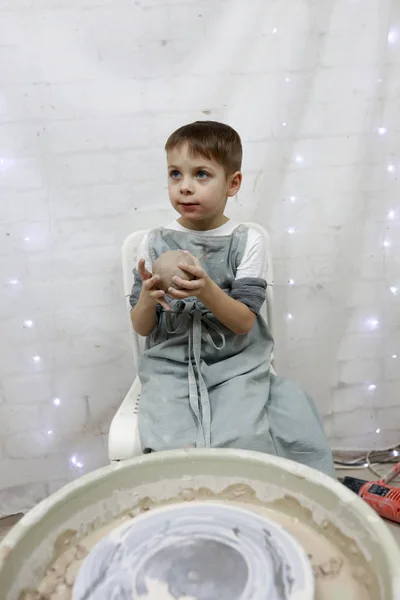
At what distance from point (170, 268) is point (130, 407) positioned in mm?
384

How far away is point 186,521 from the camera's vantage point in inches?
27.6

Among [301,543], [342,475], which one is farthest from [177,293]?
[342,475]

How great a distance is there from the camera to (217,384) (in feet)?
3.83

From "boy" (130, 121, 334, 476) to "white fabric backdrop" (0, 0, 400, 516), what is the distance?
0.27m

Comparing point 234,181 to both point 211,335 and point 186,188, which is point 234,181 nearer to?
point 186,188

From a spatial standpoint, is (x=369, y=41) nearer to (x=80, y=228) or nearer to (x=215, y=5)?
(x=215, y=5)

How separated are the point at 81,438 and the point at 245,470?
1031 mm

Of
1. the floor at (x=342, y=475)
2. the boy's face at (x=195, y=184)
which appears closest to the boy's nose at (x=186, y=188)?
the boy's face at (x=195, y=184)

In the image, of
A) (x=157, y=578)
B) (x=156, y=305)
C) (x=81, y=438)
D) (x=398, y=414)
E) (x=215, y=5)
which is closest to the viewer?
(x=157, y=578)

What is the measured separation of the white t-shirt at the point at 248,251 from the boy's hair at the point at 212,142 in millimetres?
141

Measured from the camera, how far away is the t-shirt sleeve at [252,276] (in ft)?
3.89

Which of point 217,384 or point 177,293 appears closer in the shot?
point 177,293

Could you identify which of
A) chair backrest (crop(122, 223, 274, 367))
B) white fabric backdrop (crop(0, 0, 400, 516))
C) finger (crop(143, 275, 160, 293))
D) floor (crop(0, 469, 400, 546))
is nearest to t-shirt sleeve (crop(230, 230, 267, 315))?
chair backrest (crop(122, 223, 274, 367))

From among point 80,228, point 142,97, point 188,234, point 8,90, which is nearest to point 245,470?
point 188,234
